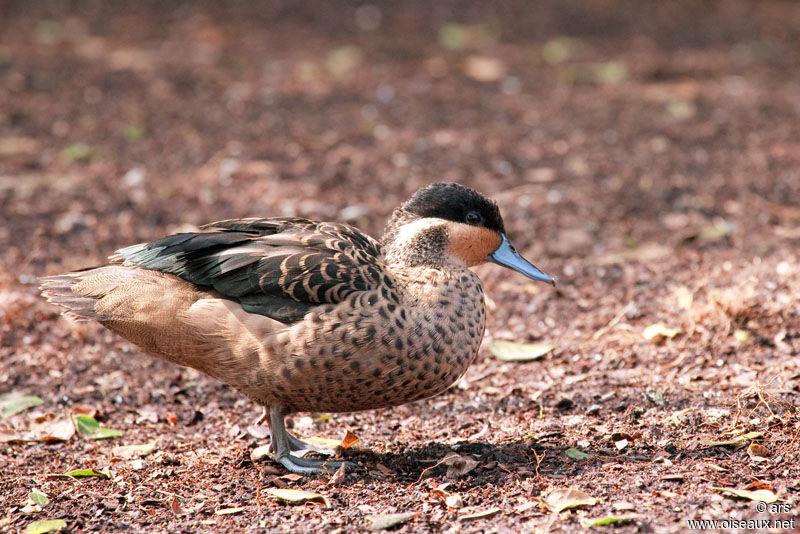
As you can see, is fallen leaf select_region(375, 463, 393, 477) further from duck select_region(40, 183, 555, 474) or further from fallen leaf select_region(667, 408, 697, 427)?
fallen leaf select_region(667, 408, 697, 427)

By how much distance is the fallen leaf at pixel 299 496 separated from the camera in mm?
3283

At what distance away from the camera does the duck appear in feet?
11.1

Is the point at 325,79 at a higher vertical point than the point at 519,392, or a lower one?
higher

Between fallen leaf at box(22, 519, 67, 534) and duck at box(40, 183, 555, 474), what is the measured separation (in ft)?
2.54

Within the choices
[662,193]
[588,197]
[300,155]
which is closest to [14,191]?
[300,155]

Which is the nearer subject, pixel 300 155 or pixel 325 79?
pixel 300 155

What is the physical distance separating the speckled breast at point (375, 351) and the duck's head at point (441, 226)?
0.22 m

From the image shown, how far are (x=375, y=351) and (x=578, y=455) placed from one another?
2.89 feet

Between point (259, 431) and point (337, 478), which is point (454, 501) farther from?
point (259, 431)

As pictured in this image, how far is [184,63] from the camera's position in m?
9.76

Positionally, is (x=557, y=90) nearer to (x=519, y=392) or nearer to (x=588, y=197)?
(x=588, y=197)

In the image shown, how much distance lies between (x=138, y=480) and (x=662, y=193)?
4.30 metres

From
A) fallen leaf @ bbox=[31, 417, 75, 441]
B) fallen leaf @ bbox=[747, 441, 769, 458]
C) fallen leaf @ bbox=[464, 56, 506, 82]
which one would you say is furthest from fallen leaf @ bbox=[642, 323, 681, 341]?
fallen leaf @ bbox=[464, 56, 506, 82]

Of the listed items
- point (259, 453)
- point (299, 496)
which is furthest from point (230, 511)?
point (259, 453)
